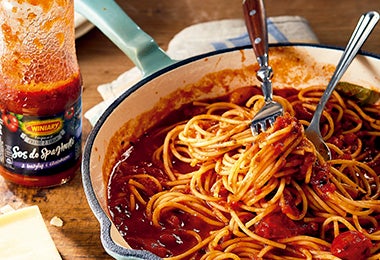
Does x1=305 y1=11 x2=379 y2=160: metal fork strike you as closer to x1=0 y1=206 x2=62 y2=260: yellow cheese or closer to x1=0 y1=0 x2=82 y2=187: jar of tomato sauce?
x1=0 y1=0 x2=82 y2=187: jar of tomato sauce

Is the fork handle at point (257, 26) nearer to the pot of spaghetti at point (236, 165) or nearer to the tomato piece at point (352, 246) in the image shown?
the pot of spaghetti at point (236, 165)

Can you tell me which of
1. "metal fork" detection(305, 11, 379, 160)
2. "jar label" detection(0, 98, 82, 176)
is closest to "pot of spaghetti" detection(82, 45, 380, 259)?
"metal fork" detection(305, 11, 379, 160)

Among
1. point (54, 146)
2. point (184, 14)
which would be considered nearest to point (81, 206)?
point (54, 146)

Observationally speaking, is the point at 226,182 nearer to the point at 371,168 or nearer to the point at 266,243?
the point at 266,243

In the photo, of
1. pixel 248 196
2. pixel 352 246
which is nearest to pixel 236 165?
pixel 248 196

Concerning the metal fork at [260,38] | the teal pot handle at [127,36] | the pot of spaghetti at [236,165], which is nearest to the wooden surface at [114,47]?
the pot of spaghetti at [236,165]

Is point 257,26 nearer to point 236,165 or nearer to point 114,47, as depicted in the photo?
point 236,165
